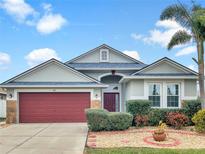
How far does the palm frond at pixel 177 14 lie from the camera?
792 inches

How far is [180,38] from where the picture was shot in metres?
20.3

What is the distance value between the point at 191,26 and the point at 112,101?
9.89 m

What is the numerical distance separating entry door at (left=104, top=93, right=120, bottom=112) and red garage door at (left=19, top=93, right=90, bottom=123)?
3604 millimetres

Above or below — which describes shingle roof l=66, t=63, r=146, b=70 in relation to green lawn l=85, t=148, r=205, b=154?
Result: above

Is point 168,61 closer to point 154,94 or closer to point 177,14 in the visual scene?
point 154,94

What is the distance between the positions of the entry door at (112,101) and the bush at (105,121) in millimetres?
9154

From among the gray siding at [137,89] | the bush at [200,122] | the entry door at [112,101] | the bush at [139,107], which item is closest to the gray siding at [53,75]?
the gray siding at [137,89]

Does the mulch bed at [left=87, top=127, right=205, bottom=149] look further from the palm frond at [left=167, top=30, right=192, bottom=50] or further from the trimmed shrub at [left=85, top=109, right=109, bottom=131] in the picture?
the palm frond at [left=167, top=30, right=192, bottom=50]

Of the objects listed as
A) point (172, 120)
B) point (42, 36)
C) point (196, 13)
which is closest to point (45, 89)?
point (42, 36)

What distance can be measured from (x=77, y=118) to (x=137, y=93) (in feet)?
15.9

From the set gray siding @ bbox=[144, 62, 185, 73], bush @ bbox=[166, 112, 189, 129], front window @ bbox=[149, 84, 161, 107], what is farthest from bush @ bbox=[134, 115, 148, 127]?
gray siding @ bbox=[144, 62, 185, 73]

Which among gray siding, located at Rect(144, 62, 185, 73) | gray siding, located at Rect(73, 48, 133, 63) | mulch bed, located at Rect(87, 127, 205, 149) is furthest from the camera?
gray siding, located at Rect(73, 48, 133, 63)

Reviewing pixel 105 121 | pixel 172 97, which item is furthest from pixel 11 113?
pixel 172 97

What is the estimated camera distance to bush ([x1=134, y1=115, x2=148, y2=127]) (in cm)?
1889
